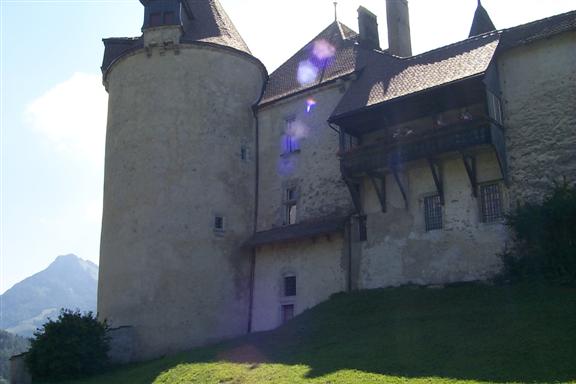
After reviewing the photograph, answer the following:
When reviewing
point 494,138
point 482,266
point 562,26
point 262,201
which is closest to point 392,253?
point 482,266

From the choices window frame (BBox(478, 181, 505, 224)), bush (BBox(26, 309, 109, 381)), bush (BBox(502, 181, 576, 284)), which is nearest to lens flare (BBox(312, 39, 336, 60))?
window frame (BBox(478, 181, 505, 224))

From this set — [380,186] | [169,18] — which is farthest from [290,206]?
[169,18]

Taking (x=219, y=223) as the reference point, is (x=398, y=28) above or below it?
above

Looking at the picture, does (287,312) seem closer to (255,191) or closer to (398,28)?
(255,191)

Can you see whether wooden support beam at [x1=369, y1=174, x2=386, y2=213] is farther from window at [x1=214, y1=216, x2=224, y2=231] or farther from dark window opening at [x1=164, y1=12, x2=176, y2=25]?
dark window opening at [x1=164, y1=12, x2=176, y2=25]

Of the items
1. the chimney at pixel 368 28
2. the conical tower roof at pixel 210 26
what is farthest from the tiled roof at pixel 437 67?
the conical tower roof at pixel 210 26

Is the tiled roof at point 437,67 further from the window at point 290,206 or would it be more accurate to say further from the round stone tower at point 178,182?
the round stone tower at point 178,182

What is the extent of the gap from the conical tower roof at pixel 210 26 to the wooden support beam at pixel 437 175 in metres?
13.3

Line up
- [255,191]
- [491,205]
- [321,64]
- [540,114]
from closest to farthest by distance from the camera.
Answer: [540,114], [491,205], [321,64], [255,191]

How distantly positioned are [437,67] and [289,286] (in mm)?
11829

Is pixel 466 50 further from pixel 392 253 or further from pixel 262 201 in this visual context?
pixel 262 201

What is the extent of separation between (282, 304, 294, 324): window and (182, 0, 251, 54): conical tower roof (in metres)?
13.6

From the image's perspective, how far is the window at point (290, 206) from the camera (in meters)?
32.0

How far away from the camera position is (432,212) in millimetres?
26734
